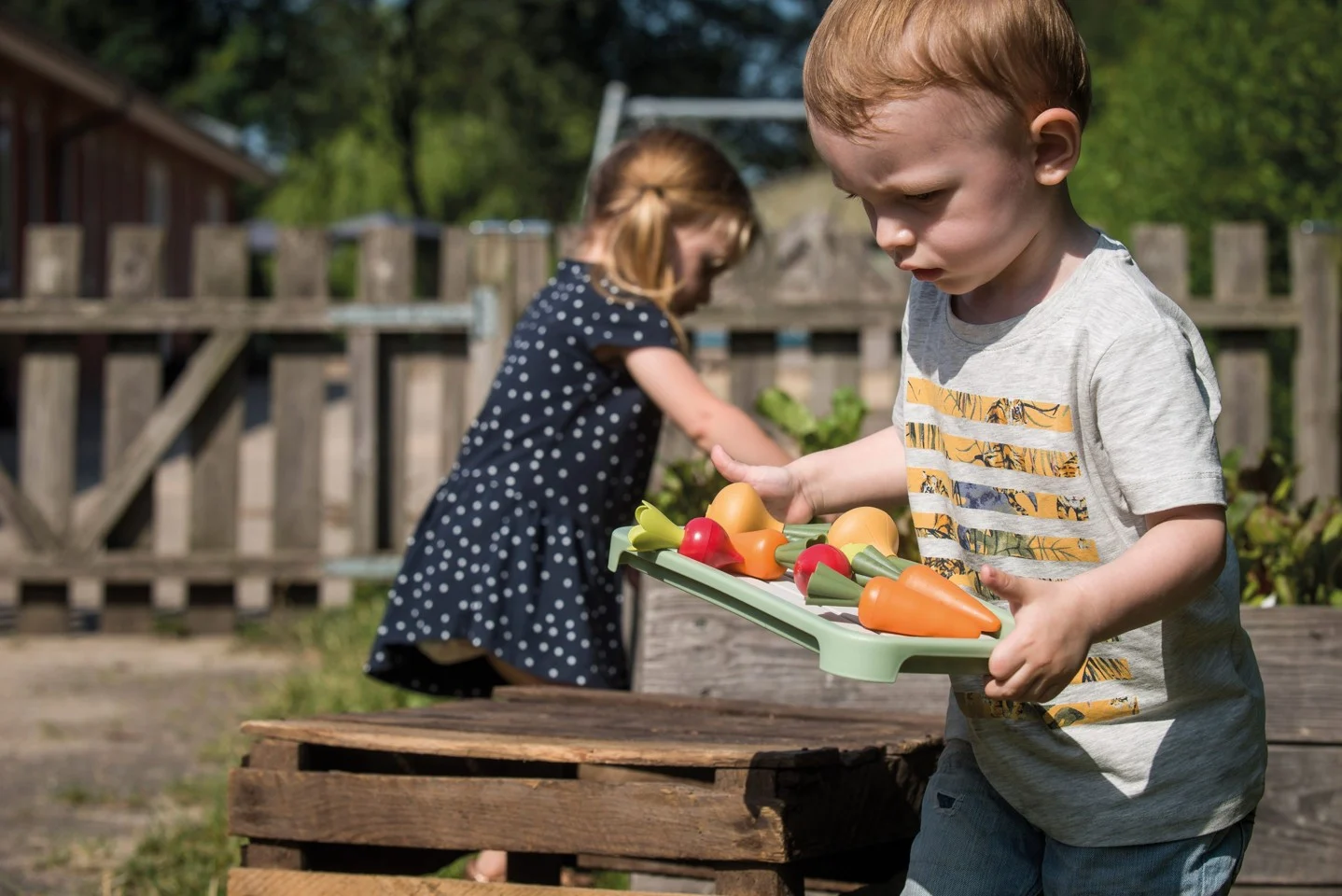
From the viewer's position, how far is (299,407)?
6.80 metres

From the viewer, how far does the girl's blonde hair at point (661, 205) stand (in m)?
3.44

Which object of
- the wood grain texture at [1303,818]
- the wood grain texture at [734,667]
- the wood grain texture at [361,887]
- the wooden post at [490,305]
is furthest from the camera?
the wooden post at [490,305]

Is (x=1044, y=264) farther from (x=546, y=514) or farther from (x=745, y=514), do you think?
(x=546, y=514)

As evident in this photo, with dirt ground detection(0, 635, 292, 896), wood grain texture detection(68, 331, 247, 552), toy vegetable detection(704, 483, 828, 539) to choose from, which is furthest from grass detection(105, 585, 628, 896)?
toy vegetable detection(704, 483, 828, 539)

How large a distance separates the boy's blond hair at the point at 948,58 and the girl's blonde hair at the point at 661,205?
1.59m

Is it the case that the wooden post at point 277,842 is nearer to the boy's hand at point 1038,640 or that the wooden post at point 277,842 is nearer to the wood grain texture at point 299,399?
the boy's hand at point 1038,640

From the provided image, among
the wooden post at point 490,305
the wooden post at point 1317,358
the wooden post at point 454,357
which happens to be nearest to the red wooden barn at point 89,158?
the wooden post at point 454,357

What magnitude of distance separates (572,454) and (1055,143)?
6.04 ft

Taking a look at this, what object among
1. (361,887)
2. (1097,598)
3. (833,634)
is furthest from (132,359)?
(1097,598)

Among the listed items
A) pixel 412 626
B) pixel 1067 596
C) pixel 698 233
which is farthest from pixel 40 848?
pixel 1067 596

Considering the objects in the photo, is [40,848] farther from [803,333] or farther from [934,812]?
[803,333]

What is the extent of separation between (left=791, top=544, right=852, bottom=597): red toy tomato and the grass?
6.29 ft

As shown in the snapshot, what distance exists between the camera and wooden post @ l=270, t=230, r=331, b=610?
6.73m

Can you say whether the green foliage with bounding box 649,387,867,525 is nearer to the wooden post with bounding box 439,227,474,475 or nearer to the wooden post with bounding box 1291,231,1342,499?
the wooden post with bounding box 439,227,474,475
